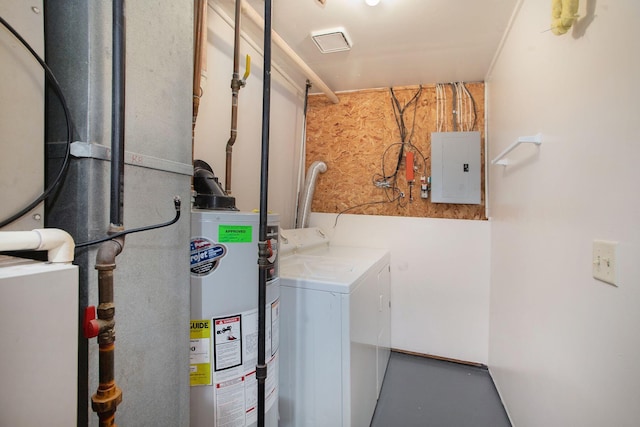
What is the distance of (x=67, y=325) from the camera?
0.50 metres

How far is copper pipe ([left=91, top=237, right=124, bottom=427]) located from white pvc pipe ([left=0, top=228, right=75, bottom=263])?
0.24ft

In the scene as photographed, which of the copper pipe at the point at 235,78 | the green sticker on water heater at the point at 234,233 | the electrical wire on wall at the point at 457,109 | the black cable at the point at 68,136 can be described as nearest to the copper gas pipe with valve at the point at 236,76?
the copper pipe at the point at 235,78

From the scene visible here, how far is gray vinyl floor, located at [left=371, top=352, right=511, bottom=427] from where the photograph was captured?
5.77ft

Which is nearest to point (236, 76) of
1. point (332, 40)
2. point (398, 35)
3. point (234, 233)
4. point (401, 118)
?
point (332, 40)

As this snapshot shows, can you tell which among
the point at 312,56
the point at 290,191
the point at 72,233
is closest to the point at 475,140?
the point at 312,56

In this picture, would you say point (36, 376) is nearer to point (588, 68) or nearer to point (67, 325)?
point (67, 325)

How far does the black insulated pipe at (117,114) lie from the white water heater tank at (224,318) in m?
0.32

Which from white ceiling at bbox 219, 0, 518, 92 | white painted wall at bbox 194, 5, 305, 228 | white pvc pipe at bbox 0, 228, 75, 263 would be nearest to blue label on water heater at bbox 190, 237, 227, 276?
white pvc pipe at bbox 0, 228, 75, 263

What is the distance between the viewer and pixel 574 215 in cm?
98

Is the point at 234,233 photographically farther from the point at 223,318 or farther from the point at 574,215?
the point at 574,215

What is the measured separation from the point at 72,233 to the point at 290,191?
210 centimetres

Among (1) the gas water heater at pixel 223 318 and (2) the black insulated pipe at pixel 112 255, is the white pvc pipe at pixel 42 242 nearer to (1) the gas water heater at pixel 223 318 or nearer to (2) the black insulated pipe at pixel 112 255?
(2) the black insulated pipe at pixel 112 255

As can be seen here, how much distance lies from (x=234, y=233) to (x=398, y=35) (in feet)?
5.76

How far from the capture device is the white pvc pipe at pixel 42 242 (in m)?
0.47
